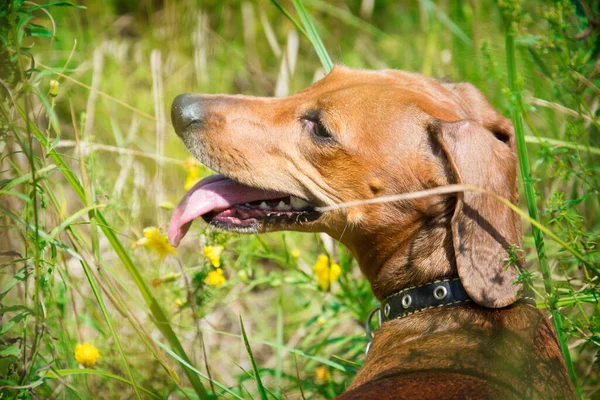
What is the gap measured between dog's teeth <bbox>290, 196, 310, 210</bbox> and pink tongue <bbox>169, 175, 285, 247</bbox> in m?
0.05

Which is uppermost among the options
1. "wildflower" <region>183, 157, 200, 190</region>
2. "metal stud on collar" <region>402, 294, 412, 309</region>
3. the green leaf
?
the green leaf

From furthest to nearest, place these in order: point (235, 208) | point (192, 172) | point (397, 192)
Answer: point (192, 172) → point (235, 208) → point (397, 192)

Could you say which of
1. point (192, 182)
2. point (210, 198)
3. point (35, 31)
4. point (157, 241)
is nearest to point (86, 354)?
point (157, 241)

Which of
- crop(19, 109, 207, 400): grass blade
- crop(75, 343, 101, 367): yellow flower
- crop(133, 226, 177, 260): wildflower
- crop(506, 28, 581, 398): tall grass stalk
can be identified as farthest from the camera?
crop(133, 226, 177, 260): wildflower

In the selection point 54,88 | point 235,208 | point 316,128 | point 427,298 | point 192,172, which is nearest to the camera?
point 54,88

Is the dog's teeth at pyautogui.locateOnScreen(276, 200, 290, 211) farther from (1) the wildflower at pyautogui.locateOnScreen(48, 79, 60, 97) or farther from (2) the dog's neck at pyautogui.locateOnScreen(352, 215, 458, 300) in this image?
(1) the wildflower at pyautogui.locateOnScreen(48, 79, 60, 97)

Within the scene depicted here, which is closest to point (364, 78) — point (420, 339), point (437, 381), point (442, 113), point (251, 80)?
point (442, 113)

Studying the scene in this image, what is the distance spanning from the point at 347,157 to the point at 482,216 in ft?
2.04

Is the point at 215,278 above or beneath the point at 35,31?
beneath

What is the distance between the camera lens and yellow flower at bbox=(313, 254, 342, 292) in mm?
3346

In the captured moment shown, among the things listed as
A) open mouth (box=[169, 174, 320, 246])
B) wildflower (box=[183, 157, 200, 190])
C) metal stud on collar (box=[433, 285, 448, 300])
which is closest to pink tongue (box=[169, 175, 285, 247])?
open mouth (box=[169, 174, 320, 246])

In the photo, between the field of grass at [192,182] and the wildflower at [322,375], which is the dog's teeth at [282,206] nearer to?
the field of grass at [192,182]

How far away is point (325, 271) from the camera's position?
338cm

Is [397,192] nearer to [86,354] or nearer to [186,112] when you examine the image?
[186,112]
